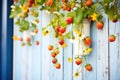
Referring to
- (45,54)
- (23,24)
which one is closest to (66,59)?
(45,54)

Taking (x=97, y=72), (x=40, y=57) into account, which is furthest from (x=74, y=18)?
(x=40, y=57)

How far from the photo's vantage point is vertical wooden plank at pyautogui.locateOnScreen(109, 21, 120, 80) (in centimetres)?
198

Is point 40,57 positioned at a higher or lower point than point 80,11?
lower

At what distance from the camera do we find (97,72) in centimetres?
212

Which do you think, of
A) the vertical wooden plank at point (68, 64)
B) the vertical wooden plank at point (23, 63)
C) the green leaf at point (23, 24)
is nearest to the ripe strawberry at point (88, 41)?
the vertical wooden plank at point (68, 64)

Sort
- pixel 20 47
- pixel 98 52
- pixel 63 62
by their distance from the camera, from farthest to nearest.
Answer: pixel 20 47 → pixel 63 62 → pixel 98 52

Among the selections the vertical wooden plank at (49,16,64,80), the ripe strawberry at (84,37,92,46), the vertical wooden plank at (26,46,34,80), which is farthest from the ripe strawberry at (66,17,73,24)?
the vertical wooden plank at (26,46,34,80)

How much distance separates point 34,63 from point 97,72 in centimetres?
87

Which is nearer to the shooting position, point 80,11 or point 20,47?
point 80,11

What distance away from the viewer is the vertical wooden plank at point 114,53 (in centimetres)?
198

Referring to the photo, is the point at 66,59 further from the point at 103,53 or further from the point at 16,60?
the point at 16,60

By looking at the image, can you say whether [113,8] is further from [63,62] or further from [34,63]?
[34,63]

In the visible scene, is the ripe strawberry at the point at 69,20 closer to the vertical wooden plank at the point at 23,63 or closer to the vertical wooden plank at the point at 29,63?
the vertical wooden plank at the point at 29,63

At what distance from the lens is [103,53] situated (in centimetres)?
208
